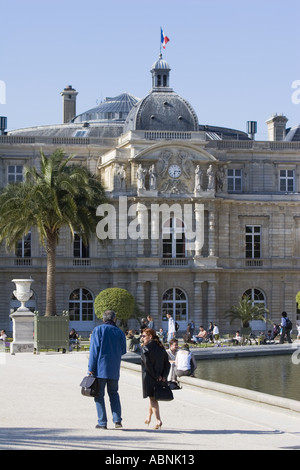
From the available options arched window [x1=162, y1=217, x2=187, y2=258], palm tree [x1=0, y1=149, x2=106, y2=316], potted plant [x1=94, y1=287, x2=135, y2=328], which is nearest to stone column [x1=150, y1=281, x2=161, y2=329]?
arched window [x1=162, y1=217, x2=187, y2=258]

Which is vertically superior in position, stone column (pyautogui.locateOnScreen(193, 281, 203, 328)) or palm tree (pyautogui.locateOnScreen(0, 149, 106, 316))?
palm tree (pyautogui.locateOnScreen(0, 149, 106, 316))

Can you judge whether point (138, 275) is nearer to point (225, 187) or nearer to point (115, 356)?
point (225, 187)

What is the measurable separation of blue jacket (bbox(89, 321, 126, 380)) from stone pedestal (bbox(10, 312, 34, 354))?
20218 millimetres

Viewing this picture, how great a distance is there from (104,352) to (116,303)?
87.0ft

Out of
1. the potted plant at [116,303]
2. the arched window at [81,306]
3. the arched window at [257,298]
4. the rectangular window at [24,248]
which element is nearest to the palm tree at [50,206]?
the potted plant at [116,303]

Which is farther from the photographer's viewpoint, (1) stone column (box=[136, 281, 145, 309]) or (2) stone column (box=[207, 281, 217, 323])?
(2) stone column (box=[207, 281, 217, 323])

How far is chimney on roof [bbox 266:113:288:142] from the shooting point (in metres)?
61.3

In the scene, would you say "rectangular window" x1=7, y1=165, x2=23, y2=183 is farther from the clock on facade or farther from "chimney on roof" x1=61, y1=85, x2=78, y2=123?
"chimney on roof" x1=61, y1=85, x2=78, y2=123

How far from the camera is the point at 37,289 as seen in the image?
50.7 m

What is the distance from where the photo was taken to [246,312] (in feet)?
159

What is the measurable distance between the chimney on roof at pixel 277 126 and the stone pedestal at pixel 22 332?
3147 cm

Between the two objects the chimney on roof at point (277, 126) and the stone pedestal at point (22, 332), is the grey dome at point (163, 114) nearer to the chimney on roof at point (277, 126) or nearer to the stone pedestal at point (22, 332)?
the chimney on roof at point (277, 126)

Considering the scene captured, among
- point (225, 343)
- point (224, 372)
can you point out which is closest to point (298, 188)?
point (225, 343)

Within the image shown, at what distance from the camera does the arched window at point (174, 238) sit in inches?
2003
